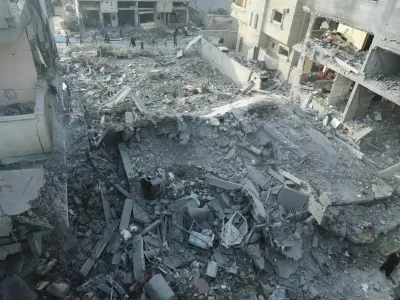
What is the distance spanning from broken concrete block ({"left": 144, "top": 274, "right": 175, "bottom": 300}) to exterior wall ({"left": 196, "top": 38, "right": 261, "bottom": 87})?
47.7ft

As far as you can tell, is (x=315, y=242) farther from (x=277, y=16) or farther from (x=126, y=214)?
(x=277, y=16)

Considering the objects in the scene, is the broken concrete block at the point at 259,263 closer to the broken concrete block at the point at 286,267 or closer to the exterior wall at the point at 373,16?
the broken concrete block at the point at 286,267

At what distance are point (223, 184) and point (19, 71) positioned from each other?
24.1 ft

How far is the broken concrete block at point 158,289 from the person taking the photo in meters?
7.21

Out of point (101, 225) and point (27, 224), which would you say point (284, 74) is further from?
point (27, 224)

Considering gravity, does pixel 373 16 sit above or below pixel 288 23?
above

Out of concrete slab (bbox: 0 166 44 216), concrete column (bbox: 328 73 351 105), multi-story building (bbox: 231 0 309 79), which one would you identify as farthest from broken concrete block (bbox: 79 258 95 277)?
multi-story building (bbox: 231 0 309 79)

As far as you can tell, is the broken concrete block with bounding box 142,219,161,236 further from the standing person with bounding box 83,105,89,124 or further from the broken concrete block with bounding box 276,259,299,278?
the standing person with bounding box 83,105,89,124

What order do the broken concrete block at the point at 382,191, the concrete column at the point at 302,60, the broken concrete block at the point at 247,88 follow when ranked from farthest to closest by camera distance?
the broken concrete block at the point at 247,88 → the concrete column at the point at 302,60 → the broken concrete block at the point at 382,191

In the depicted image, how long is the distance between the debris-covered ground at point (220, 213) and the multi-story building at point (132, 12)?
2503 centimetres

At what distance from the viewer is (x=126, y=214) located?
9.27 m

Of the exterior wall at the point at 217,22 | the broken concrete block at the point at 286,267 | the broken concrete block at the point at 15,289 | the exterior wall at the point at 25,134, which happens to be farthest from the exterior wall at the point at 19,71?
the exterior wall at the point at 217,22

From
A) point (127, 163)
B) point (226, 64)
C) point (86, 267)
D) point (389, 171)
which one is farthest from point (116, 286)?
point (226, 64)

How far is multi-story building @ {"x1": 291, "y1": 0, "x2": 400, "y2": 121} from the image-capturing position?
1403cm
